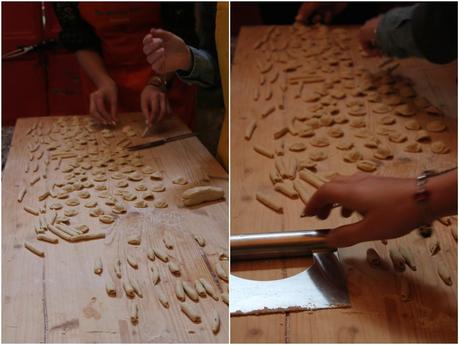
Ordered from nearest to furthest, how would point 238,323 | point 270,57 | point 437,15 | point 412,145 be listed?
point 238,323, point 437,15, point 412,145, point 270,57

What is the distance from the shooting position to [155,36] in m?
0.46

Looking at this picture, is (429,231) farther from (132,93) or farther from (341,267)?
(132,93)

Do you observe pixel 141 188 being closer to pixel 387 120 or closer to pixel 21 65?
pixel 21 65

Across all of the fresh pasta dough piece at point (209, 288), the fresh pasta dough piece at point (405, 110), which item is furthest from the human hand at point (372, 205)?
the fresh pasta dough piece at point (405, 110)

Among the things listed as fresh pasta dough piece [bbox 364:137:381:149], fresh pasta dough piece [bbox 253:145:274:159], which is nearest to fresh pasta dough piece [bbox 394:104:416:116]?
fresh pasta dough piece [bbox 364:137:381:149]

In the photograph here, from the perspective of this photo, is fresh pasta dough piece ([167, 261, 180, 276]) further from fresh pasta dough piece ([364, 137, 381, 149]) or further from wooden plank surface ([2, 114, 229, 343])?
fresh pasta dough piece ([364, 137, 381, 149])

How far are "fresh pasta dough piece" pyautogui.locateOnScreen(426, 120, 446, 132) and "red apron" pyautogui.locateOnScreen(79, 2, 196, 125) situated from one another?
38 cm

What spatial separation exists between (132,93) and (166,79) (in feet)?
0.35

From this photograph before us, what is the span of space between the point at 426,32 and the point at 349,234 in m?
0.31

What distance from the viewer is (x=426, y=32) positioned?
641 millimetres

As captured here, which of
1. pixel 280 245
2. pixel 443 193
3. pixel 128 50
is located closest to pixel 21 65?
pixel 128 50

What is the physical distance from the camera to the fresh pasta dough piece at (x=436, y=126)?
784mm

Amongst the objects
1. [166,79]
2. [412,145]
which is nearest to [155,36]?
[166,79]

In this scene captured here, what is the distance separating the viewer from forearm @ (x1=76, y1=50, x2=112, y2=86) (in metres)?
0.61
